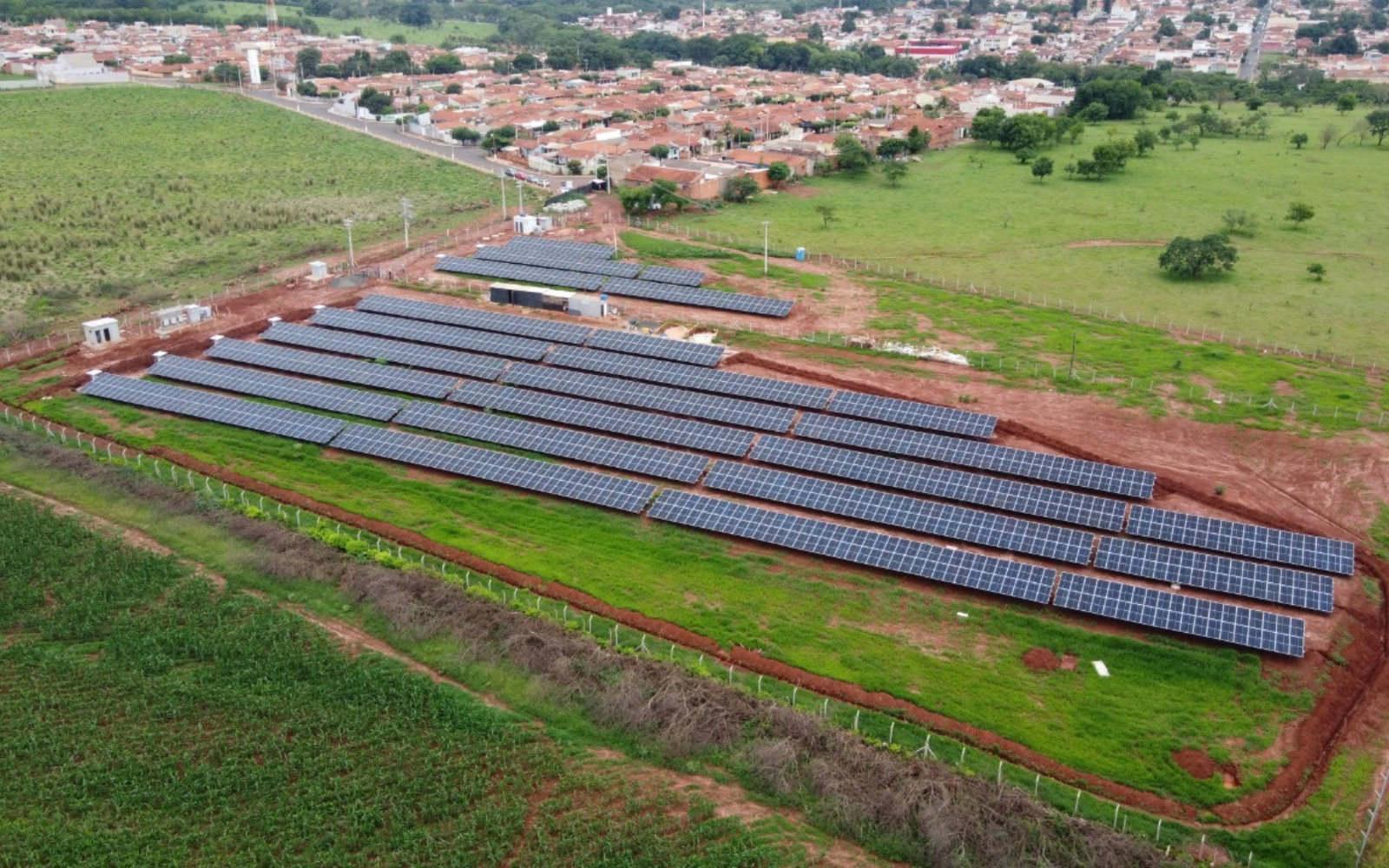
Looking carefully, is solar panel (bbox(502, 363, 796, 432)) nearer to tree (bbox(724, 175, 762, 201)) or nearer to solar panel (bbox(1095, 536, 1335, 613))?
solar panel (bbox(1095, 536, 1335, 613))

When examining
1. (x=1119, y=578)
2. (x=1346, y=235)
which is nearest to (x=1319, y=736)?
(x=1119, y=578)

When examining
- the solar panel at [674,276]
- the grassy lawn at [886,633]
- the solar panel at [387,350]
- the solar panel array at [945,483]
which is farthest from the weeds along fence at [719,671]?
the solar panel at [674,276]

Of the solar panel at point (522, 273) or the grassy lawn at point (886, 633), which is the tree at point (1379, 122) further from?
the grassy lawn at point (886, 633)

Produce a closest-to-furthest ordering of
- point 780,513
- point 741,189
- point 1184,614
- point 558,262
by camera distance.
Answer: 1. point 1184,614
2. point 780,513
3. point 558,262
4. point 741,189

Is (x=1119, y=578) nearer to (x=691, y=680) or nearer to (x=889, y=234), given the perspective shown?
(x=691, y=680)

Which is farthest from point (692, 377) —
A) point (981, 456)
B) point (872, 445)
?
point (981, 456)

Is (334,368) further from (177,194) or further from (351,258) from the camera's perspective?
(177,194)

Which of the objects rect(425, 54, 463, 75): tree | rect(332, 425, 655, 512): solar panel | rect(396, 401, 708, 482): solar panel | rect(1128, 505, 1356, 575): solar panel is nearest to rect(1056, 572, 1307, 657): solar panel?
rect(1128, 505, 1356, 575): solar panel
